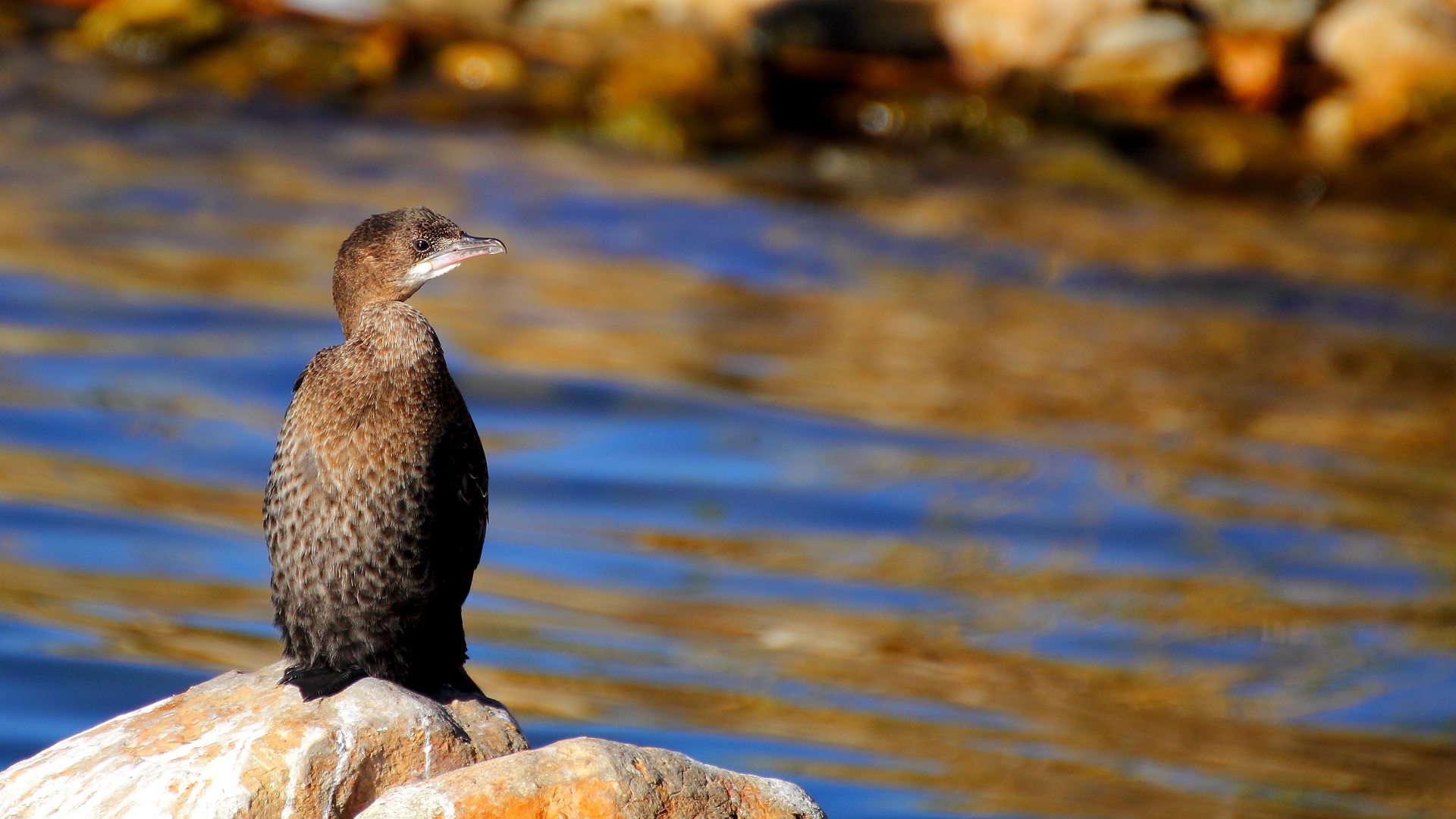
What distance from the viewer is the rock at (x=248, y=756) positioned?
14.4 ft

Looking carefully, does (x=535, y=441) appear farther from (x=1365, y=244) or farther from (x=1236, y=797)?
(x=1365, y=244)

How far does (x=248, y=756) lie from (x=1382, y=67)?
54.3 feet

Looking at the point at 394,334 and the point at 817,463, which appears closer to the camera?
the point at 394,334

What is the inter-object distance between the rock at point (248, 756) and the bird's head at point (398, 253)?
38.2 inches

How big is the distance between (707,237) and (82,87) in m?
6.25

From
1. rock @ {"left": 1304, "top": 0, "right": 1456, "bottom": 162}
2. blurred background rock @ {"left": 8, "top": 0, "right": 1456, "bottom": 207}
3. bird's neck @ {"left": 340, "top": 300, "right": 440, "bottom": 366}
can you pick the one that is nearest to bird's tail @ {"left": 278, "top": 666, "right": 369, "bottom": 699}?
bird's neck @ {"left": 340, "top": 300, "right": 440, "bottom": 366}

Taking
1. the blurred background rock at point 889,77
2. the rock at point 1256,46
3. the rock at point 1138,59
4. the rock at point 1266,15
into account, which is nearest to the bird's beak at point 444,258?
the blurred background rock at point 889,77

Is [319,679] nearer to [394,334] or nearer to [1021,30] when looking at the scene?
[394,334]

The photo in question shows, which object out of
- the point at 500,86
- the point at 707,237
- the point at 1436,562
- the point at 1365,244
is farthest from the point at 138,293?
the point at 1365,244

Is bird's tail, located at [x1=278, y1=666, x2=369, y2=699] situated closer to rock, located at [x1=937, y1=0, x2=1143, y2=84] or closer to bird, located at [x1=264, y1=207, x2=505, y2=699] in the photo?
bird, located at [x1=264, y1=207, x2=505, y2=699]

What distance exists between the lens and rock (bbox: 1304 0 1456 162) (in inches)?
726

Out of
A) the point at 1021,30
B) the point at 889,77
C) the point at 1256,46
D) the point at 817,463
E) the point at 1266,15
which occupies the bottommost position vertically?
the point at 817,463

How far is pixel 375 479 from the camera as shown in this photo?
4.62 metres

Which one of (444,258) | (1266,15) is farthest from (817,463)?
(1266,15)
